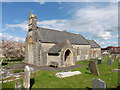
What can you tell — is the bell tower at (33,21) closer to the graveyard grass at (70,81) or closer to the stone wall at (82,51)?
the stone wall at (82,51)

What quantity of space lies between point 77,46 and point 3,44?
24.5 metres

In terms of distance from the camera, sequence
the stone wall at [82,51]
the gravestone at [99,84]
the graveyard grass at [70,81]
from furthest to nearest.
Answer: the stone wall at [82,51] < the graveyard grass at [70,81] < the gravestone at [99,84]

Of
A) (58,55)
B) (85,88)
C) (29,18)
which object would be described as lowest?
(85,88)

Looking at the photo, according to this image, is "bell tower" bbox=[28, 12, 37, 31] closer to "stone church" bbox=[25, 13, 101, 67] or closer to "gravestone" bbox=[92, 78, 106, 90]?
"stone church" bbox=[25, 13, 101, 67]

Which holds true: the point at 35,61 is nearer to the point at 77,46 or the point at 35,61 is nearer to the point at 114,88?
the point at 77,46

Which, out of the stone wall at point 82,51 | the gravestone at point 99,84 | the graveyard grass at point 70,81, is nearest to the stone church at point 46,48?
the stone wall at point 82,51

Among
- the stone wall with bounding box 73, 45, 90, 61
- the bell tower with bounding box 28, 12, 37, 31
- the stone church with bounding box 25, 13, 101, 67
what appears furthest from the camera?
the stone wall with bounding box 73, 45, 90, 61

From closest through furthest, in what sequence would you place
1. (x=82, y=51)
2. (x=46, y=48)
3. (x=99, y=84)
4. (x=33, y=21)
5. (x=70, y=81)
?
(x=99, y=84), (x=70, y=81), (x=46, y=48), (x=33, y=21), (x=82, y=51)

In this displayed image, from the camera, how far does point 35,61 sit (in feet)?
76.9

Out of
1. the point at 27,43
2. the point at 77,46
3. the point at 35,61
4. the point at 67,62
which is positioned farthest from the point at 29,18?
the point at 77,46

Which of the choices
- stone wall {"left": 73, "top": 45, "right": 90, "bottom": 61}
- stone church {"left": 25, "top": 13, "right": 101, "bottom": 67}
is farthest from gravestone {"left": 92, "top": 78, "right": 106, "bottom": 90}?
stone wall {"left": 73, "top": 45, "right": 90, "bottom": 61}

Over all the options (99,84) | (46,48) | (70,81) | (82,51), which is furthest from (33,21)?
(99,84)

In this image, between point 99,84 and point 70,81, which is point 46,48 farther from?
point 99,84

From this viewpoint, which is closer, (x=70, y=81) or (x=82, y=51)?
(x=70, y=81)
